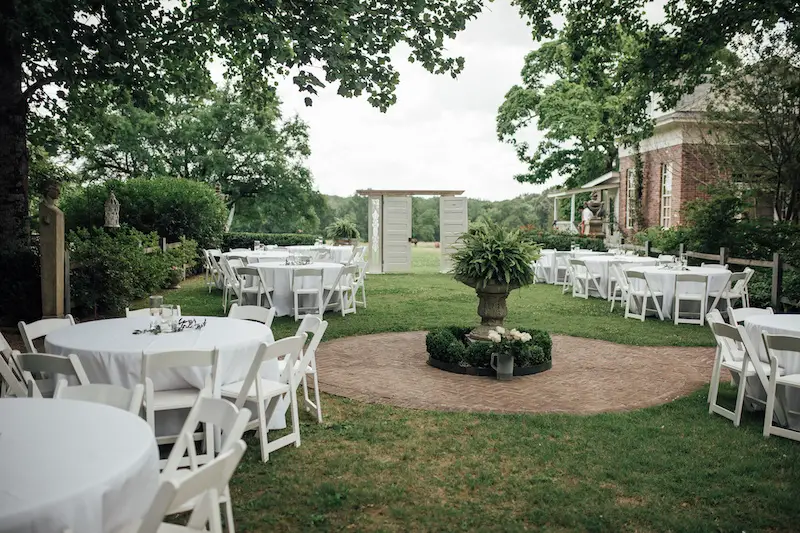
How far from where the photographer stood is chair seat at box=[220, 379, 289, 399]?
15.1ft

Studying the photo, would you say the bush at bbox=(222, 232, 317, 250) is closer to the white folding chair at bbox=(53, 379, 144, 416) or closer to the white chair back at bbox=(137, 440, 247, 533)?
the white folding chair at bbox=(53, 379, 144, 416)

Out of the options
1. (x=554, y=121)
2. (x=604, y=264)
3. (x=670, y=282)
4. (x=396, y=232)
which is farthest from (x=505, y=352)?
(x=554, y=121)

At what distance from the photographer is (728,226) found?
46.1 ft

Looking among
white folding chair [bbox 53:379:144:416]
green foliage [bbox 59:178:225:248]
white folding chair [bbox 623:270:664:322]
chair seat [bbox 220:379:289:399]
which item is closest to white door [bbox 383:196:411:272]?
green foliage [bbox 59:178:225:248]

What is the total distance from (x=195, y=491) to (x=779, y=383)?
4900 mm

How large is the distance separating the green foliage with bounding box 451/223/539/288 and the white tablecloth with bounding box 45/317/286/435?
3048 mm

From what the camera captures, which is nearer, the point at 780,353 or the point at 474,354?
the point at 780,353

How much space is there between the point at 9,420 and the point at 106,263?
25.1ft

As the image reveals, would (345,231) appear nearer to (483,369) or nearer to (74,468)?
(483,369)

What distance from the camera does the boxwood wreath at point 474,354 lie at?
7.34 meters

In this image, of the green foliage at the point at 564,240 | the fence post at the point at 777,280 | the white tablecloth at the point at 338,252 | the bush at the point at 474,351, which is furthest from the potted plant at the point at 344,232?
the bush at the point at 474,351

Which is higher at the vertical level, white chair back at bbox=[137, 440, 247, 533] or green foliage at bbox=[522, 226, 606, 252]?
green foliage at bbox=[522, 226, 606, 252]

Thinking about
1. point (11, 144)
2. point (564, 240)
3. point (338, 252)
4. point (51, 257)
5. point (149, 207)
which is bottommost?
point (338, 252)

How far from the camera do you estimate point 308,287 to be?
11688 millimetres
